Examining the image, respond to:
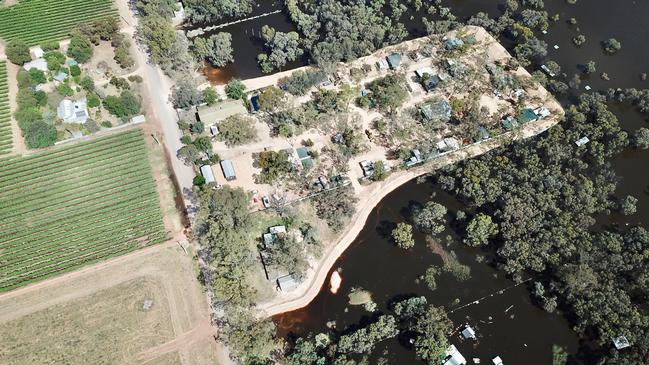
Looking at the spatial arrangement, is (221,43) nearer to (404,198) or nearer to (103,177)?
(103,177)

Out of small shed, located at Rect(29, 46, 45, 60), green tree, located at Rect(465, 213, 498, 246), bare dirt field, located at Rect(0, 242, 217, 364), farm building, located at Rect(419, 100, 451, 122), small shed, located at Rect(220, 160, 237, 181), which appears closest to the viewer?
bare dirt field, located at Rect(0, 242, 217, 364)

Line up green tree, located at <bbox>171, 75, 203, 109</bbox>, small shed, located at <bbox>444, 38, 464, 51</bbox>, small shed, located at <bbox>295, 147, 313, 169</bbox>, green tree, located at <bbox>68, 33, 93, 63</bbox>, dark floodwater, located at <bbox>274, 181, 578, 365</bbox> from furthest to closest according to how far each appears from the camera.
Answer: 1. small shed, located at <bbox>444, 38, 464, 51</bbox>
2. green tree, located at <bbox>68, 33, 93, 63</bbox>
3. green tree, located at <bbox>171, 75, 203, 109</bbox>
4. small shed, located at <bbox>295, 147, 313, 169</bbox>
5. dark floodwater, located at <bbox>274, 181, 578, 365</bbox>

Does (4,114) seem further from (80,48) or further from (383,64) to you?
(383,64)

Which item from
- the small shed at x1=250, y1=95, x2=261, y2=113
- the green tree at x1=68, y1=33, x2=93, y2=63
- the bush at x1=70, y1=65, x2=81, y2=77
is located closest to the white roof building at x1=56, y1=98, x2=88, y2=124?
the bush at x1=70, y1=65, x2=81, y2=77

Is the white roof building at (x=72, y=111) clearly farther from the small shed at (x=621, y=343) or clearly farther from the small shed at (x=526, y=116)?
the small shed at (x=621, y=343)

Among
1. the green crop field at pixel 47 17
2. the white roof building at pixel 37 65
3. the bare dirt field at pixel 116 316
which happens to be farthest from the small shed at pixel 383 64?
the white roof building at pixel 37 65

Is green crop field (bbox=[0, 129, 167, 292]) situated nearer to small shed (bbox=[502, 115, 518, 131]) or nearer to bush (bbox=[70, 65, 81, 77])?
bush (bbox=[70, 65, 81, 77])

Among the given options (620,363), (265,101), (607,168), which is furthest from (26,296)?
(607,168)

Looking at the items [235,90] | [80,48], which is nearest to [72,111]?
[80,48]

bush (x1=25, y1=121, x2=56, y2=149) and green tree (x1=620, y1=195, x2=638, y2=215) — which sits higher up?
bush (x1=25, y1=121, x2=56, y2=149)
